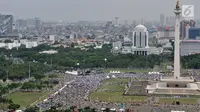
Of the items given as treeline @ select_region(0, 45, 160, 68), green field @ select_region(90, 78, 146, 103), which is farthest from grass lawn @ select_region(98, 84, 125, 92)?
treeline @ select_region(0, 45, 160, 68)

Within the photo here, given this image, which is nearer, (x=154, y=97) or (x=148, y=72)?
(x=154, y=97)

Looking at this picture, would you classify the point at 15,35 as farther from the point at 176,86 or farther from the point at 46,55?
the point at 176,86

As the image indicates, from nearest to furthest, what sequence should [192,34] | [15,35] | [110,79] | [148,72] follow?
[110,79], [148,72], [192,34], [15,35]

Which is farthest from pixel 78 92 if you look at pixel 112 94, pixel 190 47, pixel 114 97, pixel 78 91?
pixel 190 47

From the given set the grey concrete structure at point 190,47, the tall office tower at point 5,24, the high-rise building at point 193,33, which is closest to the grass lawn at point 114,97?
the grey concrete structure at point 190,47

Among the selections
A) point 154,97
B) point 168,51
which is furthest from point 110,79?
point 168,51

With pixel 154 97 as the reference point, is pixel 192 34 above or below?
above

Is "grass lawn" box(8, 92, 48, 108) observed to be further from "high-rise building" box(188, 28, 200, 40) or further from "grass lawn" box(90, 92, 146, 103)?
"high-rise building" box(188, 28, 200, 40)
